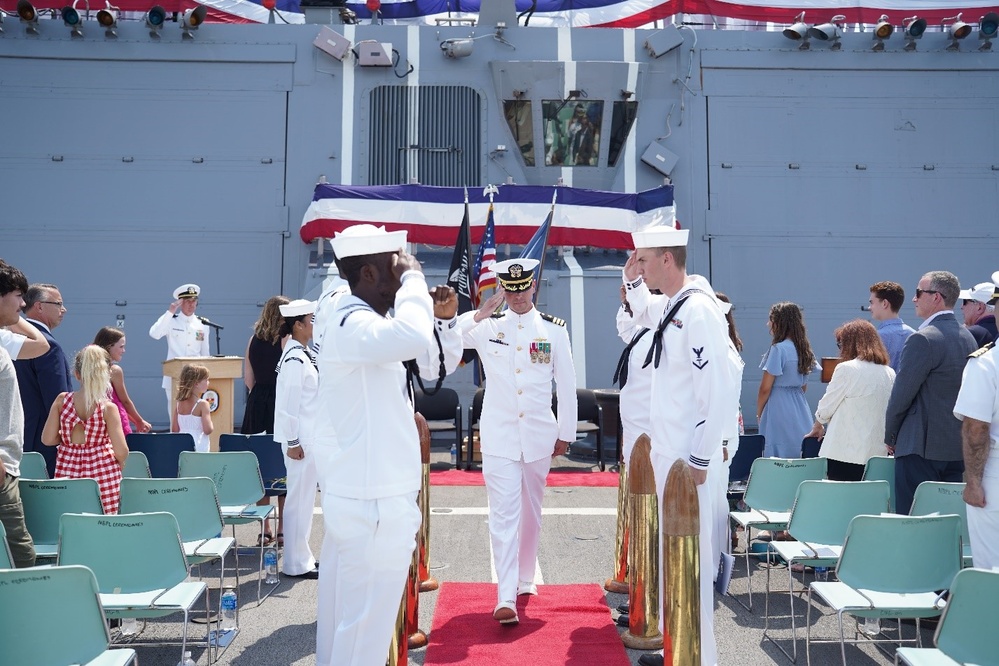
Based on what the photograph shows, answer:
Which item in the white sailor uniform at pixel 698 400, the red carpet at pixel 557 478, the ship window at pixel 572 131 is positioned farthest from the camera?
the ship window at pixel 572 131

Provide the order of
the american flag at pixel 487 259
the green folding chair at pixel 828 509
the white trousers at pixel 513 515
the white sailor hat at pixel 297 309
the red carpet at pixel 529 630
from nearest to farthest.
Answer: the red carpet at pixel 529 630 < the green folding chair at pixel 828 509 < the white trousers at pixel 513 515 < the white sailor hat at pixel 297 309 < the american flag at pixel 487 259

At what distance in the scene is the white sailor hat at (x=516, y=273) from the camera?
4.95 metres

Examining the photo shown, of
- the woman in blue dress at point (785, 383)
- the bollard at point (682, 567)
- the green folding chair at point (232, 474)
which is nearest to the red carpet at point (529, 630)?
the bollard at point (682, 567)

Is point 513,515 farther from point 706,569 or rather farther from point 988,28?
point 988,28

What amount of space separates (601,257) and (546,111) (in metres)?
2.04

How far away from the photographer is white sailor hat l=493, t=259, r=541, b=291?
4.95 m

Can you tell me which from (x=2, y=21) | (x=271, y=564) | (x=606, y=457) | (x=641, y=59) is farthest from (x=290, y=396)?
(x=2, y=21)

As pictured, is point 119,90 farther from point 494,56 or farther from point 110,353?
point 110,353

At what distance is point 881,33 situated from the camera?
1152cm

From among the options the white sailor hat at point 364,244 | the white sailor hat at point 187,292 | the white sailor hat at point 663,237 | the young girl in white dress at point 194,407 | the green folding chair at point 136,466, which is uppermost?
the white sailor hat at point 663,237

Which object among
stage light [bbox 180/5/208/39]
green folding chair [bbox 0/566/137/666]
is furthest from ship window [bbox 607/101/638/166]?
green folding chair [bbox 0/566/137/666]

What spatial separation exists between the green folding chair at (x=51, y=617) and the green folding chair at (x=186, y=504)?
155 cm

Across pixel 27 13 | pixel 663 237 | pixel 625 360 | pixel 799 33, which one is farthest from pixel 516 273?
pixel 27 13

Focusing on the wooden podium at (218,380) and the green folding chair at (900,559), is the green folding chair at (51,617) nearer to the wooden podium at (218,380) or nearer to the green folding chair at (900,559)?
the green folding chair at (900,559)
